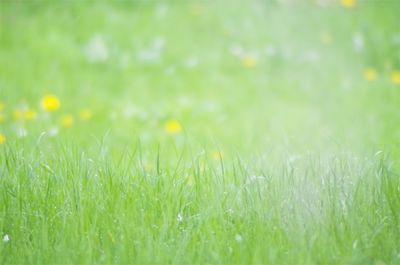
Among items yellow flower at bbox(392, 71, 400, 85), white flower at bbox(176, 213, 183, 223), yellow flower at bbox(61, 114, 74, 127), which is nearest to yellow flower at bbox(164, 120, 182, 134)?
yellow flower at bbox(61, 114, 74, 127)

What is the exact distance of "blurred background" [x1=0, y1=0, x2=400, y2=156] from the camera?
19.4ft

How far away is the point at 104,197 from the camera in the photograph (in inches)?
112

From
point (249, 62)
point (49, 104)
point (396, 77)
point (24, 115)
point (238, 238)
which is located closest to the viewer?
point (238, 238)

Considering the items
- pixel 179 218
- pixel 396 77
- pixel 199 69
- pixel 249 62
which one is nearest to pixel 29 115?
pixel 199 69

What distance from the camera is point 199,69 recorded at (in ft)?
23.7

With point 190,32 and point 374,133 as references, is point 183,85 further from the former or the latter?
point 374,133

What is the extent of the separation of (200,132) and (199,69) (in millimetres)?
1682

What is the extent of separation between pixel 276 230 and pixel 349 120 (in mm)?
3157

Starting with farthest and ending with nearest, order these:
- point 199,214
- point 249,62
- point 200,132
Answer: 1. point 249,62
2. point 200,132
3. point 199,214

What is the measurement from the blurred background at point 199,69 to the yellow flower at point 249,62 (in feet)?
0.07

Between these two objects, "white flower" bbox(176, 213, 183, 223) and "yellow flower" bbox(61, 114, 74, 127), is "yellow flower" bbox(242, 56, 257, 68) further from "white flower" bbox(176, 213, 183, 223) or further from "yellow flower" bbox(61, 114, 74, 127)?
"white flower" bbox(176, 213, 183, 223)

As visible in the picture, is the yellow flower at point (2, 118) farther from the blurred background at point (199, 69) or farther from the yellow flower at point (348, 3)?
the yellow flower at point (348, 3)

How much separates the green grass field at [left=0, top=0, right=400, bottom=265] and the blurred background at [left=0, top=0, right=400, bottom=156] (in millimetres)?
24

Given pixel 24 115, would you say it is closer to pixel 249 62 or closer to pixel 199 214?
pixel 249 62
